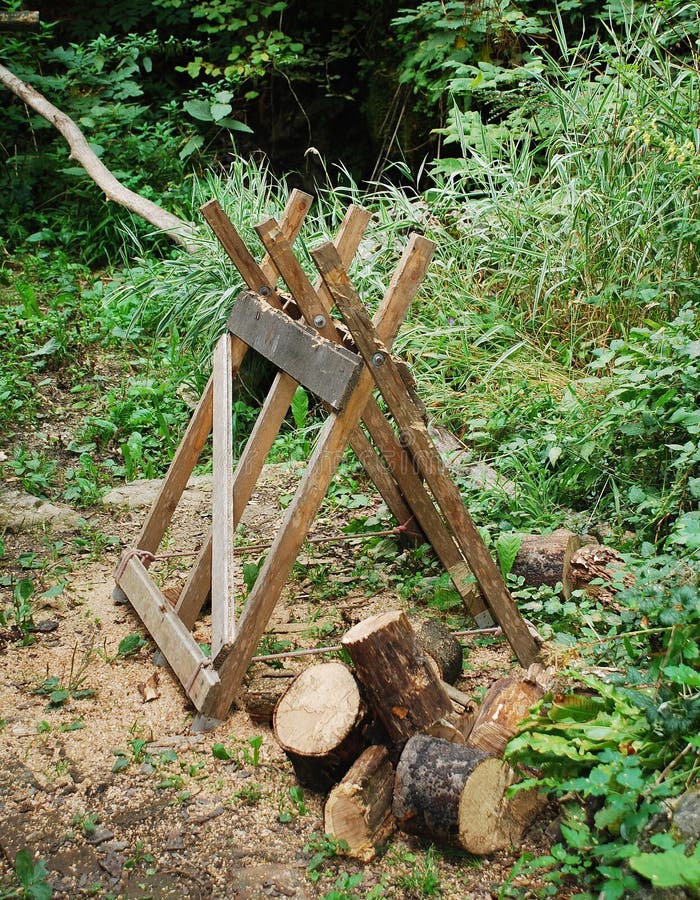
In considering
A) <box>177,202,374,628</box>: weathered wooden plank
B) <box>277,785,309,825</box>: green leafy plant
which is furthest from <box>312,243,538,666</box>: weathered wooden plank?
<box>277,785,309,825</box>: green leafy plant

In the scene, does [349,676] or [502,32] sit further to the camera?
[502,32]

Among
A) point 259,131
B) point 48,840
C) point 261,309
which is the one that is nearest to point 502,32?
point 259,131

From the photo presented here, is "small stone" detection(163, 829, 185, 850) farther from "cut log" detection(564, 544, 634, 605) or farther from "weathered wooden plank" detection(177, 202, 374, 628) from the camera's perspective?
"cut log" detection(564, 544, 634, 605)

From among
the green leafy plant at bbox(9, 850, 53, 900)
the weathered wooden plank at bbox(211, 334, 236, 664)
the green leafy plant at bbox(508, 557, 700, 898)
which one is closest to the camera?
the green leafy plant at bbox(508, 557, 700, 898)

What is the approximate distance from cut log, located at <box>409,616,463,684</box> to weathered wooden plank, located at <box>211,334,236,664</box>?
0.65 meters

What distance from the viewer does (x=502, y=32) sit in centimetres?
682

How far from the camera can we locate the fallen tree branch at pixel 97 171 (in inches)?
266

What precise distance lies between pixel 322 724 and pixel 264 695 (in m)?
0.39

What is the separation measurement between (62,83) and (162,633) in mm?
6828

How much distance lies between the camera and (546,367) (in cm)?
463

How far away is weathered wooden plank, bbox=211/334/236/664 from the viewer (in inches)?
110

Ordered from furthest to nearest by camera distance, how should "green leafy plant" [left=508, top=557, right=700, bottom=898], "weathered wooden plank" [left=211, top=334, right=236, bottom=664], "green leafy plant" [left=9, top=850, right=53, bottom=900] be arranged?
"weathered wooden plank" [left=211, top=334, right=236, bottom=664], "green leafy plant" [left=9, top=850, right=53, bottom=900], "green leafy plant" [left=508, top=557, right=700, bottom=898]

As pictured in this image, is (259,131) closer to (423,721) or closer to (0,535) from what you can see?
(0,535)

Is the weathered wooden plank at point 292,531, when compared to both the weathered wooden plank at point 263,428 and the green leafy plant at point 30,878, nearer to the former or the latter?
the weathered wooden plank at point 263,428
